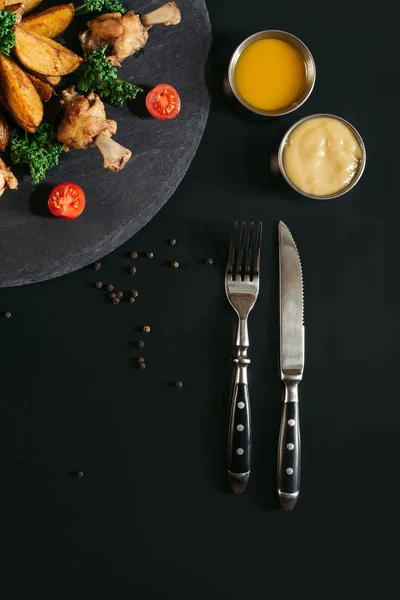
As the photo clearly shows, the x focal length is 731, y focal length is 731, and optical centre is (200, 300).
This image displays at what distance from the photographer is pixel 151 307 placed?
4207mm

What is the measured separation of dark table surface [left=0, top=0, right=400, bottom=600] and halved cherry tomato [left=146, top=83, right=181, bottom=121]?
33cm

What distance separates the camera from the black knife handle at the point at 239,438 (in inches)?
161

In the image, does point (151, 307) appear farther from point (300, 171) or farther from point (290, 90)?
point (290, 90)

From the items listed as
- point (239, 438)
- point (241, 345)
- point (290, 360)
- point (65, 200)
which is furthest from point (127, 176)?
point (239, 438)

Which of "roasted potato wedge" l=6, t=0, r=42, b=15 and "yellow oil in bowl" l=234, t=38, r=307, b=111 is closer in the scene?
"roasted potato wedge" l=6, t=0, r=42, b=15

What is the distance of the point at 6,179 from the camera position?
150 inches

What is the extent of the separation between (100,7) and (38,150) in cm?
82

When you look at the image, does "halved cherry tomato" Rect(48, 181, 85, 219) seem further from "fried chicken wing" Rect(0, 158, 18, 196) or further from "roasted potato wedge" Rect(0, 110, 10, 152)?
"roasted potato wedge" Rect(0, 110, 10, 152)

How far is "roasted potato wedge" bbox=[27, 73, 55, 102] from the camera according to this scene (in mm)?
3818

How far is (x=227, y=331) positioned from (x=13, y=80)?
1.77 m

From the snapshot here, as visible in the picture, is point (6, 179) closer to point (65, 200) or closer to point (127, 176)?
point (65, 200)

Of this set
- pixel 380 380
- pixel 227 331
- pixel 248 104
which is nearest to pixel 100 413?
pixel 227 331

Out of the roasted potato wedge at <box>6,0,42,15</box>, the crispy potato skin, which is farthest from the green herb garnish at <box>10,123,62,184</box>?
the roasted potato wedge at <box>6,0,42,15</box>

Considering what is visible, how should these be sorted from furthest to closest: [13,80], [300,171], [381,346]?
[381,346] < [300,171] < [13,80]
